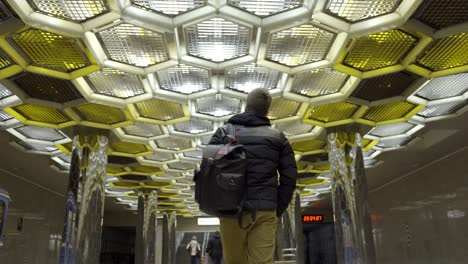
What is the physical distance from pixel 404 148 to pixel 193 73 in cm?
1073

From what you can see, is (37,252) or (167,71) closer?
(167,71)

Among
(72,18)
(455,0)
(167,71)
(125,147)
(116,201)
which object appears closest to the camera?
(455,0)

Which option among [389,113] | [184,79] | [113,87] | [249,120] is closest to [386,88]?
[389,113]

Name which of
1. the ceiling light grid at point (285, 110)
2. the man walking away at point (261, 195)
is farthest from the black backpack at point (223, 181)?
the ceiling light grid at point (285, 110)

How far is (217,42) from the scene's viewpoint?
8.51 m

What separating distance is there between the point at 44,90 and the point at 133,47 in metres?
3.32

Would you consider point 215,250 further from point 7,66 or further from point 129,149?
point 129,149

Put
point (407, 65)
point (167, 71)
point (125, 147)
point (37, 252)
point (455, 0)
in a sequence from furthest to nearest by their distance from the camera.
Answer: point (37, 252), point (125, 147), point (167, 71), point (407, 65), point (455, 0)

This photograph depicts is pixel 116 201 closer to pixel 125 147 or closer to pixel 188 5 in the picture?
pixel 125 147

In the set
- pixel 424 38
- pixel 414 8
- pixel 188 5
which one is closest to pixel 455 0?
pixel 414 8

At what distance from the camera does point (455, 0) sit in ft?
22.5

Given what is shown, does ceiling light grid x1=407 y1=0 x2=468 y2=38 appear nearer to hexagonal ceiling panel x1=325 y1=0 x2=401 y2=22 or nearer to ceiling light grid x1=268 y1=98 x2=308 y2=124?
hexagonal ceiling panel x1=325 y1=0 x2=401 y2=22

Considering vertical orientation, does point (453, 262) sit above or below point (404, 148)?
below

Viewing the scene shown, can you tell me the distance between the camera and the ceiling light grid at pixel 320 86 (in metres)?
10.2
